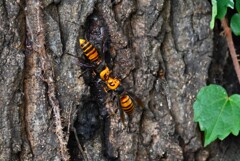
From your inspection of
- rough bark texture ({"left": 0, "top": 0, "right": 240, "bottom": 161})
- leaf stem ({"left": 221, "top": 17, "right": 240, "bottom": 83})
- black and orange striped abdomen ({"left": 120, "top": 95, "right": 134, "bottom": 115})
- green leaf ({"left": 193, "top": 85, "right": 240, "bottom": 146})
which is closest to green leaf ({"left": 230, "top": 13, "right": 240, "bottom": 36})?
leaf stem ({"left": 221, "top": 17, "right": 240, "bottom": 83})

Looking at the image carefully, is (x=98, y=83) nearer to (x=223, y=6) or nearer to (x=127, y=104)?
(x=127, y=104)

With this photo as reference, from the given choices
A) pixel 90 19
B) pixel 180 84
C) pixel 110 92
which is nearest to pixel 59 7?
pixel 90 19

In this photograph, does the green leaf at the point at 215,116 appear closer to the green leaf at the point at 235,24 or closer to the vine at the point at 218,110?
the vine at the point at 218,110

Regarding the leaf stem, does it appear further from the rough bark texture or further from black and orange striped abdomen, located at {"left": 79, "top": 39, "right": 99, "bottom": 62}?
black and orange striped abdomen, located at {"left": 79, "top": 39, "right": 99, "bottom": 62}

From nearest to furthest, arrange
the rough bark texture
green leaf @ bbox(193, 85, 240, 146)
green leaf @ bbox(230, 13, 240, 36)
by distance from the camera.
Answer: the rough bark texture
green leaf @ bbox(193, 85, 240, 146)
green leaf @ bbox(230, 13, 240, 36)

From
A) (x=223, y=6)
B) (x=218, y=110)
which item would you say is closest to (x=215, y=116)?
(x=218, y=110)

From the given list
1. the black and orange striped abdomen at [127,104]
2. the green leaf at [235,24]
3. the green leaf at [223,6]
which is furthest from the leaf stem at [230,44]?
the black and orange striped abdomen at [127,104]

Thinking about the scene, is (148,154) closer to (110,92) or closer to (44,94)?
(110,92)
